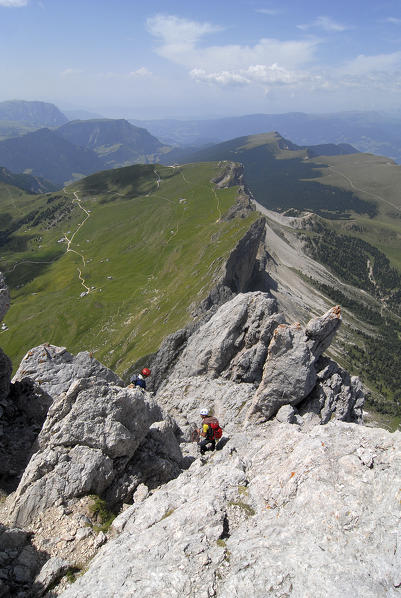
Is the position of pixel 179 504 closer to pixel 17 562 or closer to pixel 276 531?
pixel 276 531

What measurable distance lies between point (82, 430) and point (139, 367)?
46.9 meters

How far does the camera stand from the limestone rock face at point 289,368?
112ft

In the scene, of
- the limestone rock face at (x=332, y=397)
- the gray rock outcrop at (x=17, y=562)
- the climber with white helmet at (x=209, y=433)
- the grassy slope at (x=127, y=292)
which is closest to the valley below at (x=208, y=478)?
the gray rock outcrop at (x=17, y=562)

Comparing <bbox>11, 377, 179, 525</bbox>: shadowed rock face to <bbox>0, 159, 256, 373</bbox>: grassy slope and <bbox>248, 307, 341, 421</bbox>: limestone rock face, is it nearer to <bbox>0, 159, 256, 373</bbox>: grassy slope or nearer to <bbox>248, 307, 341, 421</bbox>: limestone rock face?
<bbox>248, 307, 341, 421</bbox>: limestone rock face

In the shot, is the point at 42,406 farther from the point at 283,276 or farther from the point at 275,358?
the point at 283,276

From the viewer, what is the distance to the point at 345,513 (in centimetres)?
1353

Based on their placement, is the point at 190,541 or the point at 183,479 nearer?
the point at 190,541

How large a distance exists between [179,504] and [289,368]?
20.2 m

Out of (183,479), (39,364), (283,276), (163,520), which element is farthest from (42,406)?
(283,276)

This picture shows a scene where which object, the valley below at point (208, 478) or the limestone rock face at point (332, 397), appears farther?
the limestone rock face at point (332, 397)

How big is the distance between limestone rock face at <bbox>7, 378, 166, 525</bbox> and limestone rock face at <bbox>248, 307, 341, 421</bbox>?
15.2 metres

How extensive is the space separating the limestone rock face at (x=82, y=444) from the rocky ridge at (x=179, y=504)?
7cm

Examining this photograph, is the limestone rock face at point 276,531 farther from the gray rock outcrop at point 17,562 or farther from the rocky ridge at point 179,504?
the gray rock outcrop at point 17,562

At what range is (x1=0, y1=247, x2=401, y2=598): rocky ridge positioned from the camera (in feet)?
39.2
